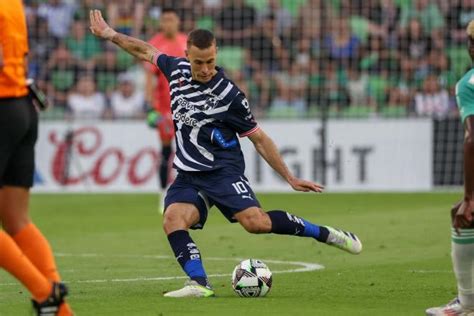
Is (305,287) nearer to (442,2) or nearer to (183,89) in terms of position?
(183,89)

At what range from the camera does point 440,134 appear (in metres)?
22.2

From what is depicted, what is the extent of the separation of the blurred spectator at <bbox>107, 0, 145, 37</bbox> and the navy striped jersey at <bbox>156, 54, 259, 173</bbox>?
53.0ft

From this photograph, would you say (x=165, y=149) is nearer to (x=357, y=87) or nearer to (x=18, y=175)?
(x=357, y=87)

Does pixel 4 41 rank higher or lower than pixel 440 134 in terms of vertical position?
higher

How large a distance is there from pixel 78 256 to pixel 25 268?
5811 millimetres

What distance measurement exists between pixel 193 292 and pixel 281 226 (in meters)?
0.84

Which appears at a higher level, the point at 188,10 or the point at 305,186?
the point at 188,10

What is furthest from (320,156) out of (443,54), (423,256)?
(423,256)

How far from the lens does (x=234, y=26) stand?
83.3 feet

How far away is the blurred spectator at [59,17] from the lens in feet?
85.6

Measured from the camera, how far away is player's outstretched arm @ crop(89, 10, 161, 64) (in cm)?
989

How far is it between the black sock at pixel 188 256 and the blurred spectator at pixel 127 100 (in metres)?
14.8

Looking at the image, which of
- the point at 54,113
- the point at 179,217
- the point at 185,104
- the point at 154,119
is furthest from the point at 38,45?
Answer: the point at 179,217

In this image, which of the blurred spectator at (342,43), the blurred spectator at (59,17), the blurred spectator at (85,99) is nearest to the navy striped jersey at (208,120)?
the blurred spectator at (85,99)
